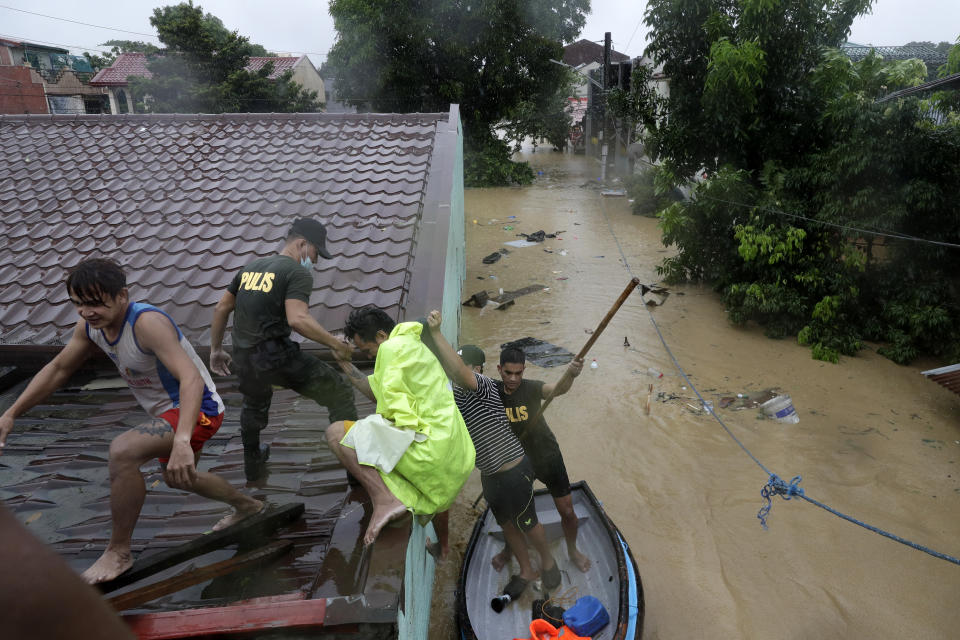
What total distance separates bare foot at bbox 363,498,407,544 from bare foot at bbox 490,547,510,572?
2.34 meters

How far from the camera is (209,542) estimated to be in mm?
2998

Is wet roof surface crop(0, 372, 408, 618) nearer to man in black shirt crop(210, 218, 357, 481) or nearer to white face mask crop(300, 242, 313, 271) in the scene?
man in black shirt crop(210, 218, 357, 481)

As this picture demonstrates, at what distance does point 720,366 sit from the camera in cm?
1038

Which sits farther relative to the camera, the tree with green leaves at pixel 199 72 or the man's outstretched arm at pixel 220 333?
the tree with green leaves at pixel 199 72

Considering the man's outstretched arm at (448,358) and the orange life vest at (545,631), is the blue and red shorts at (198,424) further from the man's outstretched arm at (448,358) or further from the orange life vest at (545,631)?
the orange life vest at (545,631)

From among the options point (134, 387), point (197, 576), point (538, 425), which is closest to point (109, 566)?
point (197, 576)

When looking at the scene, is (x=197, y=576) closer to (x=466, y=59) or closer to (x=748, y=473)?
(x=748, y=473)

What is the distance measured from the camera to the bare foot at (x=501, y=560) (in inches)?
197

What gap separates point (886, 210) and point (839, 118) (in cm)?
167

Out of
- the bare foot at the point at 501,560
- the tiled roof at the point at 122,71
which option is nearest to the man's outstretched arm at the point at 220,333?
the bare foot at the point at 501,560

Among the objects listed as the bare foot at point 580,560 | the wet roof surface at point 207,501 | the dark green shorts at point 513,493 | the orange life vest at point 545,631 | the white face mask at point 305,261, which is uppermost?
the white face mask at point 305,261

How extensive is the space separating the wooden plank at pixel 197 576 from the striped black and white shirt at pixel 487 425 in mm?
1409

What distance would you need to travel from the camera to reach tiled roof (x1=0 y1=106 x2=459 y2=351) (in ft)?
16.0

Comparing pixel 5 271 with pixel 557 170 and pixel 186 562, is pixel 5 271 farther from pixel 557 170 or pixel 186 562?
pixel 557 170
